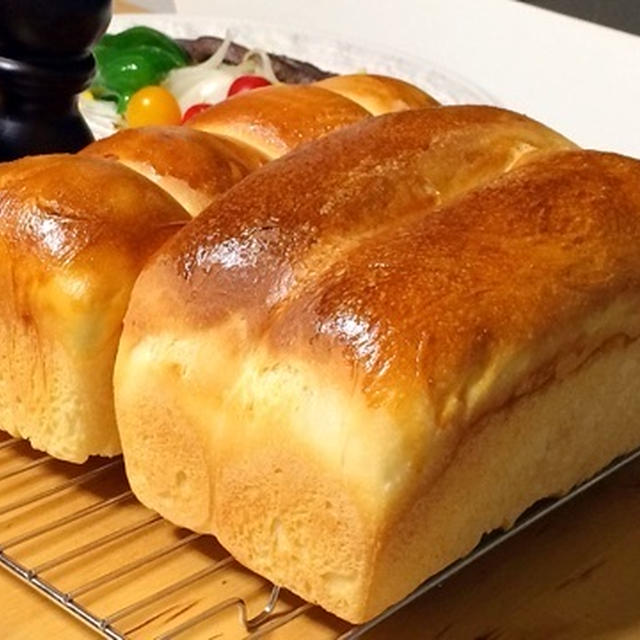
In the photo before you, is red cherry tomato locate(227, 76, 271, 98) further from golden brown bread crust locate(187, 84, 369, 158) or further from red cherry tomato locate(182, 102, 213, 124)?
golden brown bread crust locate(187, 84, 369, 158)

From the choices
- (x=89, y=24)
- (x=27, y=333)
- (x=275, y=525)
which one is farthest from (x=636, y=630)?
(x=89, y=24)

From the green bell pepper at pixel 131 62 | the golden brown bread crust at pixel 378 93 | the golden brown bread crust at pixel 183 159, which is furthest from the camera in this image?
the green bell pepper at pixel 131 62

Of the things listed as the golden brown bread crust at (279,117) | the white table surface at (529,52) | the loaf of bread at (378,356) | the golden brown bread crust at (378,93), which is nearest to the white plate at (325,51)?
the white table surface at (529,52)

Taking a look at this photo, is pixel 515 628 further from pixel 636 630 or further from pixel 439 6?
pixel 439 6

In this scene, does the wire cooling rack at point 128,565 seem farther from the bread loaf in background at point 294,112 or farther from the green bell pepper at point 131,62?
the green bell pepper at point 131,62

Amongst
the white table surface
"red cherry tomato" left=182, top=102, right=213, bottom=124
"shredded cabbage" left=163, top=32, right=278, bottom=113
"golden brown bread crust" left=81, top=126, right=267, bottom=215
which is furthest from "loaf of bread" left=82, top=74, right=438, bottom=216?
the white table surface

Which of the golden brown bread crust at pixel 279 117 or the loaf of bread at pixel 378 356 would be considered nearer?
the loaf of bread at pixel 378 356

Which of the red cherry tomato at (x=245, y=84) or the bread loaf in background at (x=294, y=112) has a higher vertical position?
the bread loaf in background at (x=294, y=112)
